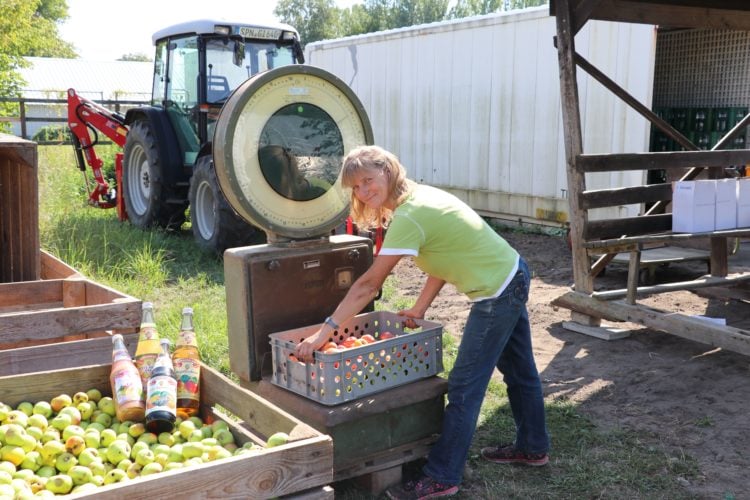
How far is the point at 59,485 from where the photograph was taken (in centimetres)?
229

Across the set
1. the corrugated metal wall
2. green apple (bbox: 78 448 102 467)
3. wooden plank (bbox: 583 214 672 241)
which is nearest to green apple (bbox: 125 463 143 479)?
green apple (bbox: 78 448 102 467)

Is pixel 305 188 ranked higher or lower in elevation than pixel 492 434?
higher

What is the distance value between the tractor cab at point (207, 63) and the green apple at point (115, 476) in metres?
6.46

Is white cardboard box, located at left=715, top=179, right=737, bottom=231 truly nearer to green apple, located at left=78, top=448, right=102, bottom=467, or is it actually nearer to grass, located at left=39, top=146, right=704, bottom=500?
grass, located at left=39, top=146, right=704, bottom=500

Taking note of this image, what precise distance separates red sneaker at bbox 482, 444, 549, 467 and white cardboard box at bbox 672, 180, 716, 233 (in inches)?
100

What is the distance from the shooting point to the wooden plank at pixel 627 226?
575 centimetres

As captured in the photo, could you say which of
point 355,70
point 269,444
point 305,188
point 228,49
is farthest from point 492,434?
point 355,70

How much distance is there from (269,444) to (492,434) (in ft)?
6.55

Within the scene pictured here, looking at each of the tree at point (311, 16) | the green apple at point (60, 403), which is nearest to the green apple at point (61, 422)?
the green apple at point (60, 403)

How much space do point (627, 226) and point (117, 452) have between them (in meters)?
4.54

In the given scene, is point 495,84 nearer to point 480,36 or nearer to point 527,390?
point 480,36

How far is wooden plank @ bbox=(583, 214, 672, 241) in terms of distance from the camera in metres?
5.75

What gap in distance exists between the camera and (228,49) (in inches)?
343

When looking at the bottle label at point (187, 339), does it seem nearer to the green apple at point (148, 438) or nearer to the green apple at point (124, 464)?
the green apple at point (148, 438)
